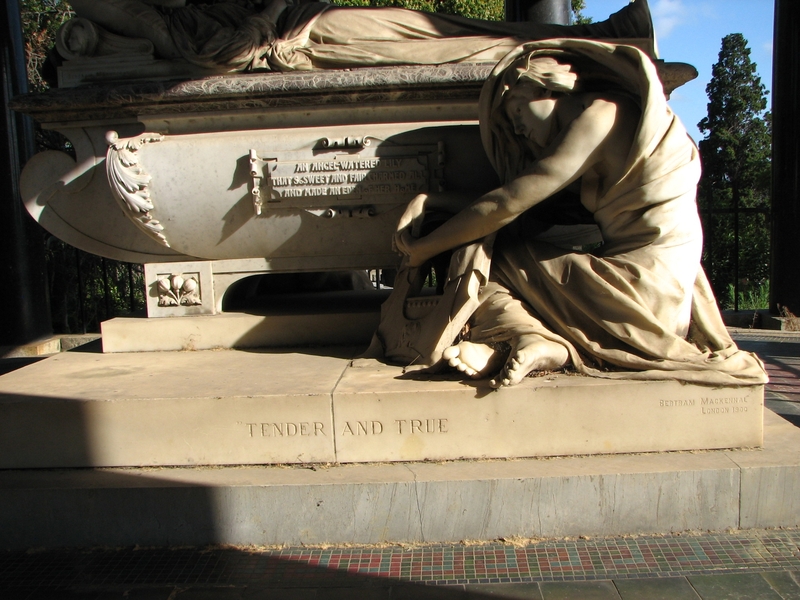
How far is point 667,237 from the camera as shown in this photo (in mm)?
3008

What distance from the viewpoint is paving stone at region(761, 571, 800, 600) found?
7.32ft

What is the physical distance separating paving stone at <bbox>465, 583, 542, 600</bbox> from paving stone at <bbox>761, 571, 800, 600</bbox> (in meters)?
0.77

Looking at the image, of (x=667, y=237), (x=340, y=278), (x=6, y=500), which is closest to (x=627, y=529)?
(x=667, y=237)

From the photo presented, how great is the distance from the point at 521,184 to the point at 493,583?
5.45ft

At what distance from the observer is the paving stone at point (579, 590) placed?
226 centimetres

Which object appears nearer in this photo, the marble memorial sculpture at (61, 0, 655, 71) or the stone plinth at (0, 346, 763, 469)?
the stone plinth at (0, 346, 763, 469)

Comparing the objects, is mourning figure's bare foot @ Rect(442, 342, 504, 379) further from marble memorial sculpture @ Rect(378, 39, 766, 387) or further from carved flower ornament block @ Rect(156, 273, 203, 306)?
carved flower ornament block @ Rect(156, 273, 203, 306)

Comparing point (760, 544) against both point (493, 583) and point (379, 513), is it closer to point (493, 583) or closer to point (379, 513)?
point (493, 583)

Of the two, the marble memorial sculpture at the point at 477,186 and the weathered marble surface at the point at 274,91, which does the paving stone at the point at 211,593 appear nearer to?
the marble memorial sculpture at the point at 477,186

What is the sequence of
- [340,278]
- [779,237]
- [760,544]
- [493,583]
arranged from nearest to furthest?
1. [493,583]
2. [760,544]
3. [340,278]
4. [779,237]

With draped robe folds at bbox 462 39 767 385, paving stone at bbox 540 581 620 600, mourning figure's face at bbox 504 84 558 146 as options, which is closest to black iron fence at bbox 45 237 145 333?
mourning figure's face at bbox 504 84 558 146

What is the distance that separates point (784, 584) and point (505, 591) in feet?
3.01

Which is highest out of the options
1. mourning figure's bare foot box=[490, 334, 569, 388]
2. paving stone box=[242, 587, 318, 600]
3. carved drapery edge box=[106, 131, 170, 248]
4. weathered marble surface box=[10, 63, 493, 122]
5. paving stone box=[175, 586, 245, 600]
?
weathered marble surface box=[10, 63, 493, 122]

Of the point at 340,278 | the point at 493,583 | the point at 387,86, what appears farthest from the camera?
the point at 340,278
